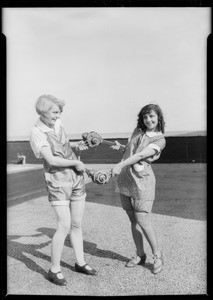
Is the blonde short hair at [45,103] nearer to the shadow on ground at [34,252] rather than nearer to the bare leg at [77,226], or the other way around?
the bare leg at [77,226]

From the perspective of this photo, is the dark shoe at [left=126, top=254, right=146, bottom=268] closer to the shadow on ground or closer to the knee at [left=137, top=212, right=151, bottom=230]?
the shadow on ground

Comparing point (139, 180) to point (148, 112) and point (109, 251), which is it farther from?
point (109, 251)

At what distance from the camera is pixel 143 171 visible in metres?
3.24

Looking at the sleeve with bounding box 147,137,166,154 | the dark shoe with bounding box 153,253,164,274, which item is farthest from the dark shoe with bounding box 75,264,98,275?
the sleeve with bounding box 147,137,166,154

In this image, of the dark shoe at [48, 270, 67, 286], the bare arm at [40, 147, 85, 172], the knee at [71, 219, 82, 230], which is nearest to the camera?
the bare arm at [40, 147, 85, 172]

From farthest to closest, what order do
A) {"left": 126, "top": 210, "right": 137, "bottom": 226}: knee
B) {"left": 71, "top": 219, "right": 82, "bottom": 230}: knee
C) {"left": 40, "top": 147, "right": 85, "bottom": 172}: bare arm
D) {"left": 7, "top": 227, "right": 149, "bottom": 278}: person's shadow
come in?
{"left": 7, "top": 227, "right": 149, "bottom": 278}: person's shadow → {"left": 126, "top": 210, "right": 137, "bottom": 226}: knee → {"left": 71, "top": 219, "right": 82, "bottom": 230}: knee → {"left": 40, "top": 147, "right": 85, "bottom": 172}: bare arm

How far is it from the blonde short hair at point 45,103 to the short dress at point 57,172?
100mm

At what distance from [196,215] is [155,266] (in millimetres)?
1772

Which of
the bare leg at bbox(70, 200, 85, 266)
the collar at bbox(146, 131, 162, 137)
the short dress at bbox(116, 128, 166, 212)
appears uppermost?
the collar at bbox(146, 131, 162, 137)

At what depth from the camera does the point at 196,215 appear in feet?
16.0

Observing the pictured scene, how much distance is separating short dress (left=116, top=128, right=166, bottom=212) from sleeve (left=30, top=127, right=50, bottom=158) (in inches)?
27.2

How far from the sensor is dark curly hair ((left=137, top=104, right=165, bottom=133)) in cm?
320

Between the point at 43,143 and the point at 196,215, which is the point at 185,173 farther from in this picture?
the point at 43,143

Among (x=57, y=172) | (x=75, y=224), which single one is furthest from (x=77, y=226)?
(x=57, y=172)
